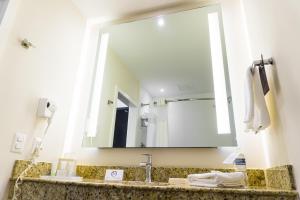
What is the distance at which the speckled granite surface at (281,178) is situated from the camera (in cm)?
84

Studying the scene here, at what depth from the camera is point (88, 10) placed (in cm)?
189

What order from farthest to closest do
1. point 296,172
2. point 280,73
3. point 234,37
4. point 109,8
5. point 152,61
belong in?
point 109,8, point 152,61, point 234,37, point 280,73, point 296,172

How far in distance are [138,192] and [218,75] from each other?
3.35ft

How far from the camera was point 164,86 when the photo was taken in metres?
1.61

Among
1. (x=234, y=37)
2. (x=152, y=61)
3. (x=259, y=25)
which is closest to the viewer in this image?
(x=259, y=25)

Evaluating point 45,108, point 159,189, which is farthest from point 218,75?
point 45,108

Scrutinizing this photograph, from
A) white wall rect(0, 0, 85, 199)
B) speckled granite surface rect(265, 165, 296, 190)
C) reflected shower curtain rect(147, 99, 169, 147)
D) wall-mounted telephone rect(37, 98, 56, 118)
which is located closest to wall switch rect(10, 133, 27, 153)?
white wall rect(0, 0, 85, 199)

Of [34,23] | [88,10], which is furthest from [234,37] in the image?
[34,23]

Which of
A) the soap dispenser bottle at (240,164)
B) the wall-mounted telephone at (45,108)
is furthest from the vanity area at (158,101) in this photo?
the wall-mounted telephone at (45,108)

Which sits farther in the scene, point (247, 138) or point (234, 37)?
point (234, 37)

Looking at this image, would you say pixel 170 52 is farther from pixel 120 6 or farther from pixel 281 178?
pixel 281 178

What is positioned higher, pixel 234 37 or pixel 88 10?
pixel 88 10

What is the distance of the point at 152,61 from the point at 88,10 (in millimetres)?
777

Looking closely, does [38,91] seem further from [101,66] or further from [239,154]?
[239,154]
